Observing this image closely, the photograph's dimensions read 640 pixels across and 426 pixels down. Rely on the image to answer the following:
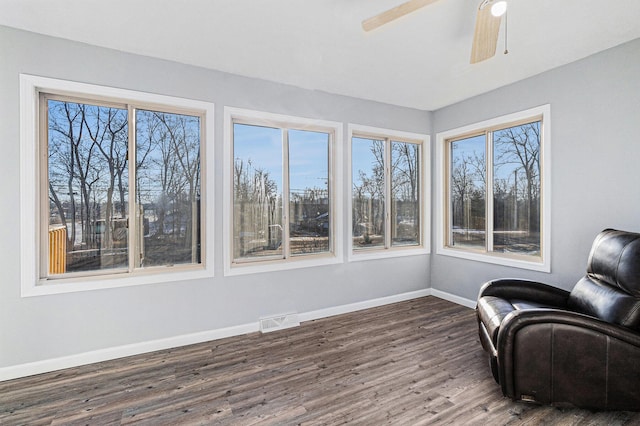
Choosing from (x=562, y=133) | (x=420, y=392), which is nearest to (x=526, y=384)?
(x=420, y=392)

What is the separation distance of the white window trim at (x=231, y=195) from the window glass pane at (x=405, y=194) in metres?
1.00

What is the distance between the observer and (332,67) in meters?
3.23

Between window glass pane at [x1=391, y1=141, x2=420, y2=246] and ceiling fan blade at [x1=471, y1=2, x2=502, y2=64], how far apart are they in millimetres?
2478

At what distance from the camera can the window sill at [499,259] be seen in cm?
341

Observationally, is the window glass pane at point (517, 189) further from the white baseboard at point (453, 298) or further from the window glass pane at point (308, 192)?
the window glass pane at point (308, 192)

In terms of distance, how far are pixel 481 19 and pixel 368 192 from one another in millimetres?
2713

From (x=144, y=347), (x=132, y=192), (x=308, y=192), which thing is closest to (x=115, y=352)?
(x=144, y=347)

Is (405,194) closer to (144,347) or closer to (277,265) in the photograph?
(277,265)

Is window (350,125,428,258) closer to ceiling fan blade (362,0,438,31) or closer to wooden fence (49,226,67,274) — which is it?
ceiling fan blade (362,0,438,31)

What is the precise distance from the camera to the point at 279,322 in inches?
140

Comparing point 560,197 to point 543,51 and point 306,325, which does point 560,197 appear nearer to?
point 543,51

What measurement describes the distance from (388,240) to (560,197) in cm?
206

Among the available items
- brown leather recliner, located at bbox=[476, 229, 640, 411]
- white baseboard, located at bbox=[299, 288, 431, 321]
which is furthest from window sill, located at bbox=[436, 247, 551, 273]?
brown leather recliner, located at bbox=[476, 229, 640, 411]

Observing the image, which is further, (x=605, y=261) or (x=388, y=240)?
(x=388, y=240)
